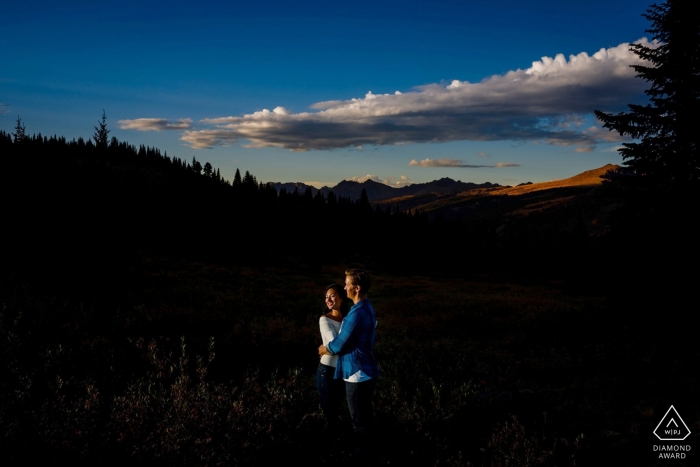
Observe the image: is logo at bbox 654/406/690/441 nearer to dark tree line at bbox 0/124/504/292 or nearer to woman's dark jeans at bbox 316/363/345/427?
woman's dark jeans at bbox 316/363/345/427

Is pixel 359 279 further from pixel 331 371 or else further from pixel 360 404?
pixel 360 404

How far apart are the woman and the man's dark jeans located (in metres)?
0.29

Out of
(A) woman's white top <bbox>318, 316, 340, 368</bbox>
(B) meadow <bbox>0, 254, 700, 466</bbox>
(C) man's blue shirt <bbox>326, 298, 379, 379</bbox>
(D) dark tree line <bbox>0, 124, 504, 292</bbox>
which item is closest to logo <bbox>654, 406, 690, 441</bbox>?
(B) meadow <bbox>0, 254, 700, 466</bbox>

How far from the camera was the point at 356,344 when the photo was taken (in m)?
5.12

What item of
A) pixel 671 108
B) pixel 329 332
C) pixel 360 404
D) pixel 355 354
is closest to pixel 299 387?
pixel 360 404

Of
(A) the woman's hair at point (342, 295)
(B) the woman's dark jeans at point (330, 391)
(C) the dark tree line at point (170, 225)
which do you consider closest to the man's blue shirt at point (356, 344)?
(B) the woman's dark jeans at point (330, 391)

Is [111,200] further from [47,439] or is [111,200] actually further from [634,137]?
[634,137]

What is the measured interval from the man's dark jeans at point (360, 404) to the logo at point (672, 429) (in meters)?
4.80

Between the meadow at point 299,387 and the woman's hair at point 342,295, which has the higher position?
the woman's hair at point 342,295

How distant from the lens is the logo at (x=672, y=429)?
20.6 feet

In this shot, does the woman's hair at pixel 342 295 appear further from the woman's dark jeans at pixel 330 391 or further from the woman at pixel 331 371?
the woman's dark jeans at pixel 330 391

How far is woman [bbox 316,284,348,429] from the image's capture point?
5383mm

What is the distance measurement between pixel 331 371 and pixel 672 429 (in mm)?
5752

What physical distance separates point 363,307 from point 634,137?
12.1 metres
